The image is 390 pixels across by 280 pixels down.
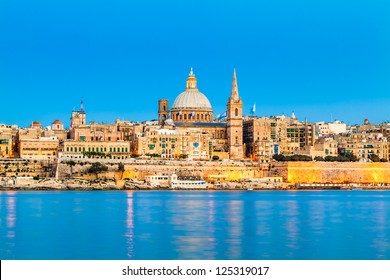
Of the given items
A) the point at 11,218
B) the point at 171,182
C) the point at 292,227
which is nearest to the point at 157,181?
the point at 171,182

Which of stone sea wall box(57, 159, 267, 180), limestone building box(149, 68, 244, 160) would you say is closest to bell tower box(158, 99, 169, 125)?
limestone building box(149, 68, 244, 160)

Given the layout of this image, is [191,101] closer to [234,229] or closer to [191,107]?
[191,107]

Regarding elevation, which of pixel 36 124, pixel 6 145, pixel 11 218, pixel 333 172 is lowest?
pixel 11 218

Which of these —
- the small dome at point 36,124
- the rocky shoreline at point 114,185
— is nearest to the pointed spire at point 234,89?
the rocky shoreline at point 114,185

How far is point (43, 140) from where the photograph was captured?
57625 mm

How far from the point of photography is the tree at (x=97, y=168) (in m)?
53.4

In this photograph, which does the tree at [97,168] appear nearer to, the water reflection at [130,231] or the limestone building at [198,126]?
the limestone building at [198,126]

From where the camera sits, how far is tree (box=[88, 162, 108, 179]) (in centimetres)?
5341

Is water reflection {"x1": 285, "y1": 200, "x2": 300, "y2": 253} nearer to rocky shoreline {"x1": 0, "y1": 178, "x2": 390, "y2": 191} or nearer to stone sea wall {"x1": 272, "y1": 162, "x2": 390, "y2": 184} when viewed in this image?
rocky shoreline {"x1": 0, "y1": 178, "x2": 390, "y2": 191}

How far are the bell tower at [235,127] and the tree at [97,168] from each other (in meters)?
10.9

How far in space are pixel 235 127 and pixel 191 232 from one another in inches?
1542

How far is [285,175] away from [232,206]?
70.9 ft

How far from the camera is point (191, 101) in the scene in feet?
220
